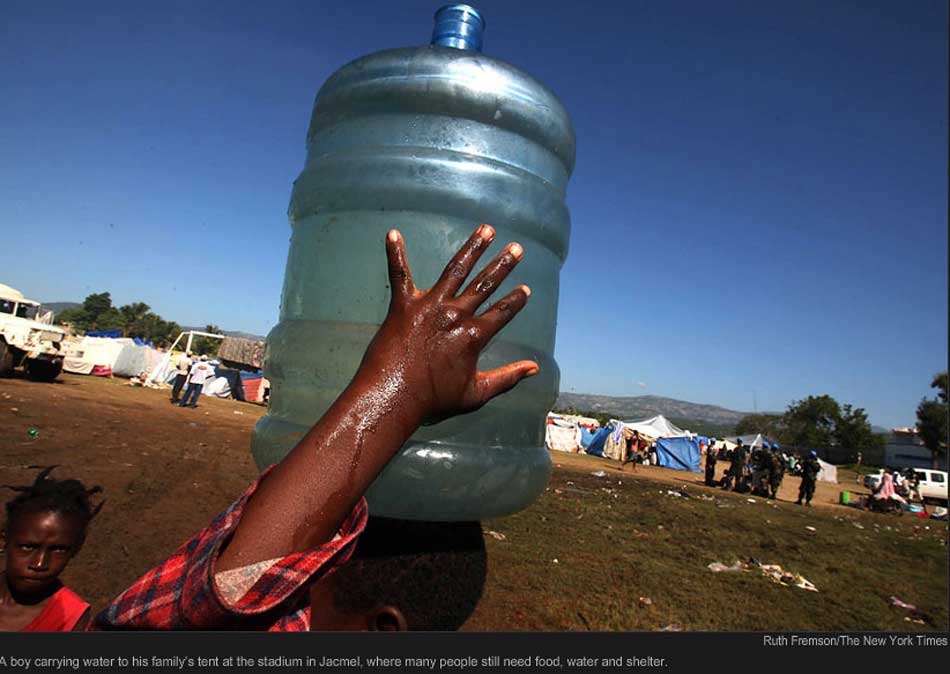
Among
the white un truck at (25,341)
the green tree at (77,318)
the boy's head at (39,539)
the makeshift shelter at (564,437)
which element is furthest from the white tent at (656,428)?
the green tree at (77,318)

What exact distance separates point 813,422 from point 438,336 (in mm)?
75690

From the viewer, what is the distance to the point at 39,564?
6.57ft

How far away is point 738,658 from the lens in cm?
122

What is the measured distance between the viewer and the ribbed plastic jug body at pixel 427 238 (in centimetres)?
161

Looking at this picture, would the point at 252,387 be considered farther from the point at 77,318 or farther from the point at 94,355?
the point at 77,318

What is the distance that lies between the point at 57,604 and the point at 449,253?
2090 millimetres

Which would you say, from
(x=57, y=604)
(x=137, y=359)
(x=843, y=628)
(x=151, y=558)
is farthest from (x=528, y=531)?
(x=137, y=359)

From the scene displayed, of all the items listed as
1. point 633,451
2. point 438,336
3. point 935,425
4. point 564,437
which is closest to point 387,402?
point 438,336

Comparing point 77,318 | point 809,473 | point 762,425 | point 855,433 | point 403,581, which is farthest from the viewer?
point 762,425

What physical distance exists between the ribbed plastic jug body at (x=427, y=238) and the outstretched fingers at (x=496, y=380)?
53 centimetres

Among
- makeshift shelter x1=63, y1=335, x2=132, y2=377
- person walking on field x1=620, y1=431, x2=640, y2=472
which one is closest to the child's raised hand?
person walking on field x1=620, y1=431, x2=640, y2=472

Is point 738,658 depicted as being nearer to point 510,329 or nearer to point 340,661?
point 340,661

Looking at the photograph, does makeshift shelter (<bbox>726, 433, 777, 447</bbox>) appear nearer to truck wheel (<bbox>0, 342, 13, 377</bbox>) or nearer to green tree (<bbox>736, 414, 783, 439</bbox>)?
truck wheel (<bbox>0, 342, 13, 377</bbox>)

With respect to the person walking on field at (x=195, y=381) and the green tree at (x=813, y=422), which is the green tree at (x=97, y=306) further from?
the green tree at (x=813, y=422)
